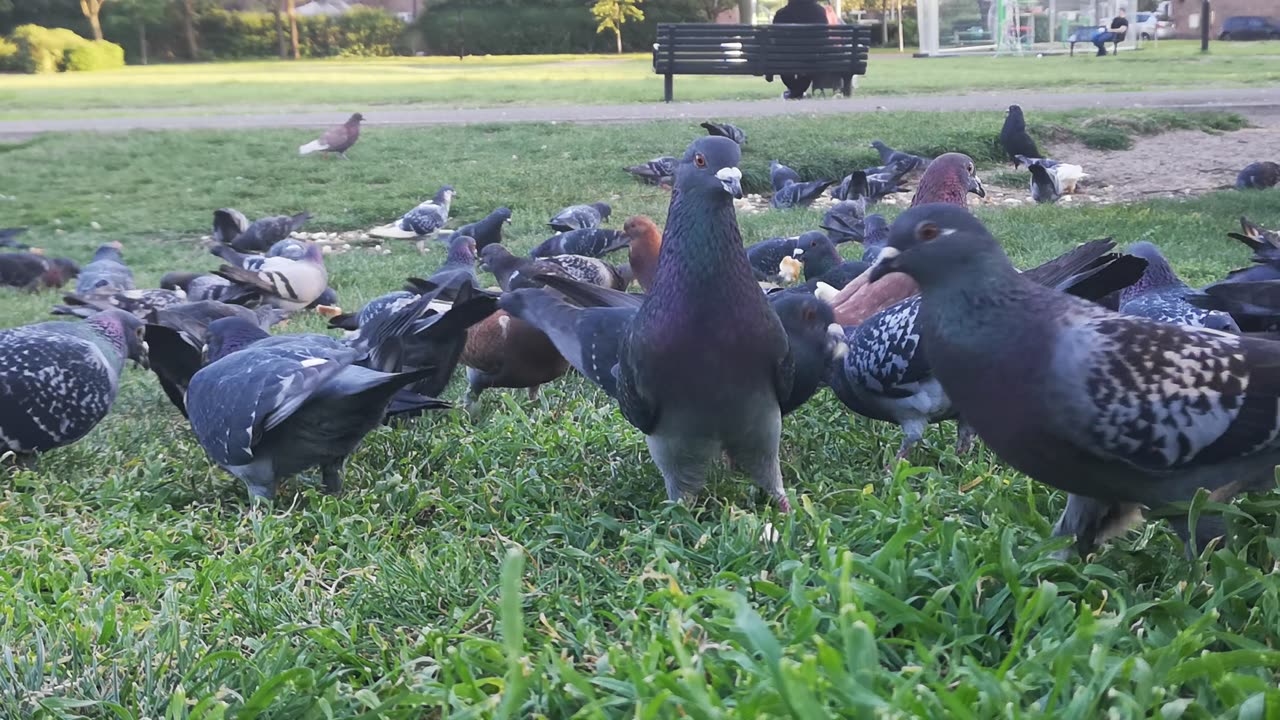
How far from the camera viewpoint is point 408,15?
5462 centimetres

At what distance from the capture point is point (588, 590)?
114 inches

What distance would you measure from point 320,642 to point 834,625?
1.18 metres

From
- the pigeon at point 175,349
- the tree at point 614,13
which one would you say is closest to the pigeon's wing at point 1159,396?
the pigeon at point 175,349

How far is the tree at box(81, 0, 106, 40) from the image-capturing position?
47.5 m

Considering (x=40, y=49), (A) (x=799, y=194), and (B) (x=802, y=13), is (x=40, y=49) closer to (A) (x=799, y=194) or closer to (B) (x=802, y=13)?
(B) (x=802, y=13)

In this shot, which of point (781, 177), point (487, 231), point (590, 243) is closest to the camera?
point (590, 243)

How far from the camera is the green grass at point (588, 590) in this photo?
2119 millimetres

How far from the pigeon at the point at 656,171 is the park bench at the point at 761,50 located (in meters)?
6.47

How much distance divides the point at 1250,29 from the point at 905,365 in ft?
179

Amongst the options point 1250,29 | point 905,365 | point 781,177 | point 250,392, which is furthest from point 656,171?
point 1250,29

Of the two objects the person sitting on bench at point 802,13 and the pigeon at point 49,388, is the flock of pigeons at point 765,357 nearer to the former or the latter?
the pigeon at point 49,388

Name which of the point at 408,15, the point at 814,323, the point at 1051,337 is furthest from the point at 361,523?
the point at 408,15

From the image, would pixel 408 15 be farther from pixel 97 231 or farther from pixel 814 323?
pixel 814 323

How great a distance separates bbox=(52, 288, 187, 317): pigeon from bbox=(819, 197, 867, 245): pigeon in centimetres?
423
